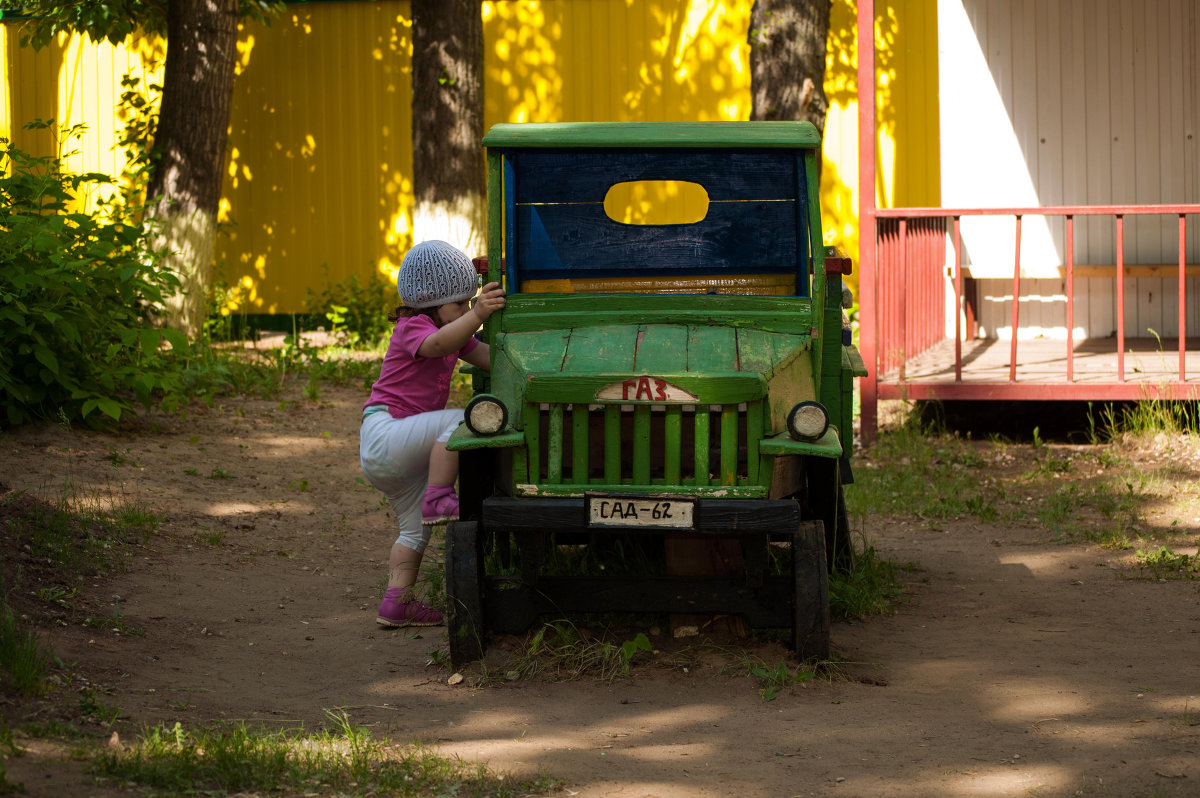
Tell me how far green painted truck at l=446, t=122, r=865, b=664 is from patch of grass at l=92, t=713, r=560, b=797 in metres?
0.94

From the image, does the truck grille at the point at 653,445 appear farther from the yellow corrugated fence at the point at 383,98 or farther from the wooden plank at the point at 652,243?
the yellow corrugated fence at the point at 383,98

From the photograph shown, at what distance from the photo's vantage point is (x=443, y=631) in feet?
17.7

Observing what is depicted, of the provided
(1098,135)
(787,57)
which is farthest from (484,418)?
(1098,135)

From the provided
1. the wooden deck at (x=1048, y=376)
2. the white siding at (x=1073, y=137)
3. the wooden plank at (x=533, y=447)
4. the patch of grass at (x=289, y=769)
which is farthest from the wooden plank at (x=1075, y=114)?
the patch of grass at (x=289, y=769)

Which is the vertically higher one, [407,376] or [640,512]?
[407,376]

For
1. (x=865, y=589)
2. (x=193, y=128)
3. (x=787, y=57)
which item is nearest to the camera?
(x=865, y=589)

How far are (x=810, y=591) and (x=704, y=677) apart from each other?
0.52 m

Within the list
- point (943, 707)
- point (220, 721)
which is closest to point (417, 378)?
point (220, 721)

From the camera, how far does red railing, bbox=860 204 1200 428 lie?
8.82 m

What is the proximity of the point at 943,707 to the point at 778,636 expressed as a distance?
811mm

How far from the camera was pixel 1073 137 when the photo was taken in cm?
1179

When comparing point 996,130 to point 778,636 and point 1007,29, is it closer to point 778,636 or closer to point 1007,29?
point 1007,29

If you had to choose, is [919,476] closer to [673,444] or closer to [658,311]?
[658,311]

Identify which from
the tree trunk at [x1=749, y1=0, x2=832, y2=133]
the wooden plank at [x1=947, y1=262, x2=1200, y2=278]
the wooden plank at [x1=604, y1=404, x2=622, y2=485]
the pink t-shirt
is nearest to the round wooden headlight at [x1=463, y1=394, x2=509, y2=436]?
the wooden plank at [x1=604, y1=404, x2=622, y2=485]
